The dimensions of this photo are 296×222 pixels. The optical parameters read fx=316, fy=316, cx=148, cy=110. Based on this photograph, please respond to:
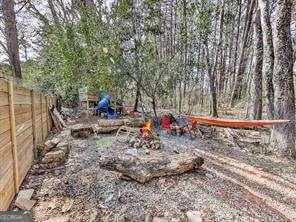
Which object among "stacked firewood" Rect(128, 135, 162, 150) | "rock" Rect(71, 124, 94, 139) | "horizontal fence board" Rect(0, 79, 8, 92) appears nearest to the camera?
"horizontal fence board" Rect(0, 79, 8, 92)

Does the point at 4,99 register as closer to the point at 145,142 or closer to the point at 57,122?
the point at 145,142

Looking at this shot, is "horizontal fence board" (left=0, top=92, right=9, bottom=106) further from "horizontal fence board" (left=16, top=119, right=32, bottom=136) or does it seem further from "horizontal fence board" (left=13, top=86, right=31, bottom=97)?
"horizontal fence board" (left=16, top=119, right=32, bottom=136)

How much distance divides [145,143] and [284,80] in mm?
2450

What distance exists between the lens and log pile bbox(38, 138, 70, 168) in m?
4.44

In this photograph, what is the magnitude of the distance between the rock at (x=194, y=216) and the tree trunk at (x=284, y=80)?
279 cm

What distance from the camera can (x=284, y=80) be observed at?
16.4 feet

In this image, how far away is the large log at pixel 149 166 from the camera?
343 cm

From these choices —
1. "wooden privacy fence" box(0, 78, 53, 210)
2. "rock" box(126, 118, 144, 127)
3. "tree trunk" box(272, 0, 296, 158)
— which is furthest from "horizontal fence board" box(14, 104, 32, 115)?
"tree trunk" box(272, 0, 296, 158)

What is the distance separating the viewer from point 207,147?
18.2 feet

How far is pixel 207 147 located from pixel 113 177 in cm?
243

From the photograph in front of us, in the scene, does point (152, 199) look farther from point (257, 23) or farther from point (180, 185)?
point (257, 23)

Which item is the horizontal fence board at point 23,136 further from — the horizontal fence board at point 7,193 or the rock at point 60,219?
the rock at point 60,219

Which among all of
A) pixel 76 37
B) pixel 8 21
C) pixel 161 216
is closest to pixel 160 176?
pixel 161 216

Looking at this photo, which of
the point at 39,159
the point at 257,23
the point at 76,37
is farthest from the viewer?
the point at 76,37
